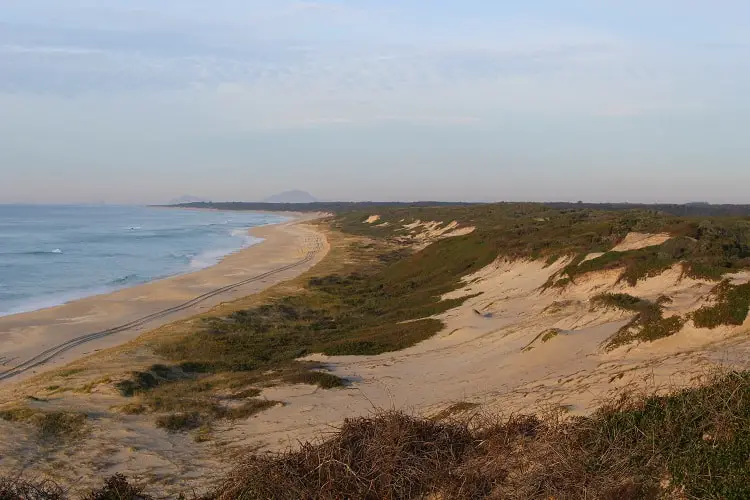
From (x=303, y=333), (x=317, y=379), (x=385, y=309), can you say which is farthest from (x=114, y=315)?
(x=317, y=379)

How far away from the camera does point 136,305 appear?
34.5m

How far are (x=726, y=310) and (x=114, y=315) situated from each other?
98.2 feet

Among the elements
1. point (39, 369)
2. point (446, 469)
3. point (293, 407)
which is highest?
point (446, 469)

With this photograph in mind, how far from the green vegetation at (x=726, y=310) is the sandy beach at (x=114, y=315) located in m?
21.8

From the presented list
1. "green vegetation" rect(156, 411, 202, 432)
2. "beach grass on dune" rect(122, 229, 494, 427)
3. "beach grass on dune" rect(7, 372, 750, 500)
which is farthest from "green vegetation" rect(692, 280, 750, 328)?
"green vegetation" rect(156, 411, 202, 432)

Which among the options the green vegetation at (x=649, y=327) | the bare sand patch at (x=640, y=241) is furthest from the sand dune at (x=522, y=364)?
the bare sand patch at (x=640, y=241)

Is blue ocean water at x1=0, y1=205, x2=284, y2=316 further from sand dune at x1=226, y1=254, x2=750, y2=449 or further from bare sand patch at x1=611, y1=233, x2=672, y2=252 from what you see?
bare sand patch at x1=611, y1=233, x2=672, y2=252

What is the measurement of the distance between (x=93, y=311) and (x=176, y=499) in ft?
92.2

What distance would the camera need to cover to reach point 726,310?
12203mm

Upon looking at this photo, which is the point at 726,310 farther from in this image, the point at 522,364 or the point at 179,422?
the point at 179,422

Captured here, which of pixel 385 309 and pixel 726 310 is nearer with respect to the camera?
pixel 726 310

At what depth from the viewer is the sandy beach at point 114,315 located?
23438 mm

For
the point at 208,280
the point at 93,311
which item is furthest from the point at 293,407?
the point at 208,280

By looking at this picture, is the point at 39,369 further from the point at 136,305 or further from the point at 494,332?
the point at 494,332
